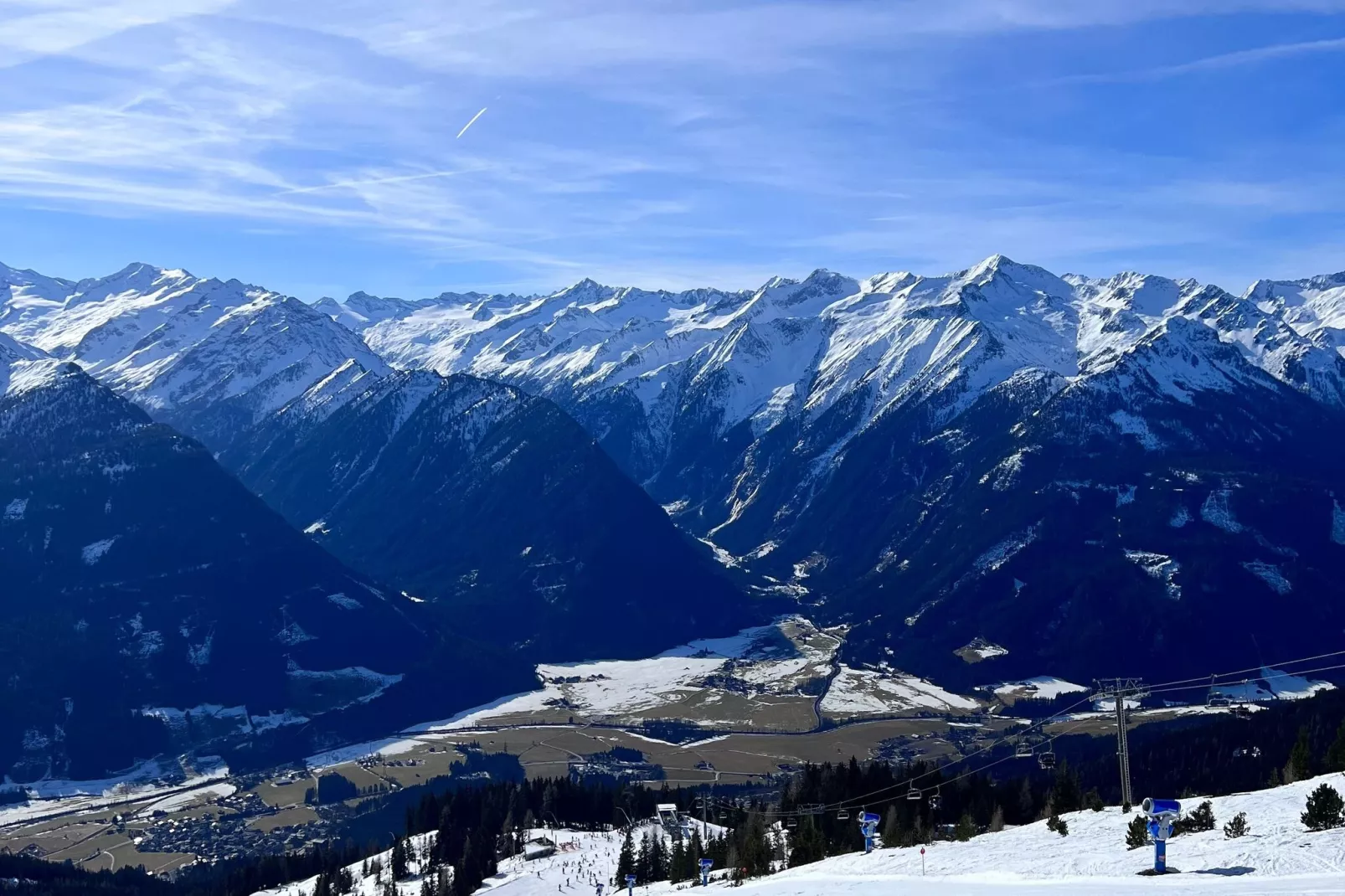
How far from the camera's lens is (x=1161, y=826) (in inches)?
2965

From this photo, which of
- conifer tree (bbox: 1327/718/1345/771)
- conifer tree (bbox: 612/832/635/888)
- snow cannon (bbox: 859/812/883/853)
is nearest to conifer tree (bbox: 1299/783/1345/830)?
conifer tree (bbox: 1327/718/1345/771)

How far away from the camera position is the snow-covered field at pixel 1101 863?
70250mm

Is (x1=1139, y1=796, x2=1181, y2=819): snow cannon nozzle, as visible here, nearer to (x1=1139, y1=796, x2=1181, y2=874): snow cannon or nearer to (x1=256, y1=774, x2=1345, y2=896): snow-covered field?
(x1=1139, y1=796, x2=1181, y2=874): snow cannon

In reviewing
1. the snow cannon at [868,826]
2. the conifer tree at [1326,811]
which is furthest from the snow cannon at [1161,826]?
the snow cannon at [868,826]

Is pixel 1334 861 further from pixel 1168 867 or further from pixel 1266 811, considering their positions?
pixel 1266 811

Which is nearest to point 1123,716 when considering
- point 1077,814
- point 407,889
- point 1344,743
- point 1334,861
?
point 1077,814

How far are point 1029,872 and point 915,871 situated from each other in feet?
37.8

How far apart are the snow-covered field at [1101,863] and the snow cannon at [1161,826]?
1.02m

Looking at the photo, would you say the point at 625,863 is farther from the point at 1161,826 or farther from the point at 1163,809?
the point at 1161,826

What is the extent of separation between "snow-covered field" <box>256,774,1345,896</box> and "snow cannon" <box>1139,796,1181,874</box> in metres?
1.02

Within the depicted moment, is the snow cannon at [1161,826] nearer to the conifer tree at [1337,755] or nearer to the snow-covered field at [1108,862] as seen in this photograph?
the snow-covered field at [1108,862]

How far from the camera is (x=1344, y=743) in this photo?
358ft

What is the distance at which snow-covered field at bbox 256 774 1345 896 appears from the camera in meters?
70.2

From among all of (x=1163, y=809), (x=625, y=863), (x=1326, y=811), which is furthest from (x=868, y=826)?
(x=625, y=863)
